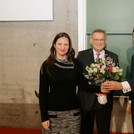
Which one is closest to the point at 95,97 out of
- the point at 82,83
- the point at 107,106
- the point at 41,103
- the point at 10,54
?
the point at 107,106

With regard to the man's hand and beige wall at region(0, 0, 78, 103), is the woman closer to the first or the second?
the man's hand

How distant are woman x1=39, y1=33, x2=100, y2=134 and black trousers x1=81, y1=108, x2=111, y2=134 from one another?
55 centimetres

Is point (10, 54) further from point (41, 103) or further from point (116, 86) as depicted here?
point (116, 86)

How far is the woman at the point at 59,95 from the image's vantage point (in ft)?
5.81

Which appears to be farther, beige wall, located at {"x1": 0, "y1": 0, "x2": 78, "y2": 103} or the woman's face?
beige wall, located at {"x1": 0, "y1": 0, "x2": 78, "y2": 103}

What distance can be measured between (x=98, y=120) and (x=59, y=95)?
89 cm

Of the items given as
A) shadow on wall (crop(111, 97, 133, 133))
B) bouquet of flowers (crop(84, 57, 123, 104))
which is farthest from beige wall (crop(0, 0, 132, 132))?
bouquet of flowers (crop(84, 57, 123, 104))

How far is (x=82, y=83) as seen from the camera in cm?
200

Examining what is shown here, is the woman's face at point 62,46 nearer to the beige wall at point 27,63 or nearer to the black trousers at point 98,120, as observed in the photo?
the black trousers at point 98,120

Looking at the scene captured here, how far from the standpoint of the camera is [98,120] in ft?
7.61

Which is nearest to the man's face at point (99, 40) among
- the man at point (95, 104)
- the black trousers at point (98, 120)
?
the man at point (95, 104)

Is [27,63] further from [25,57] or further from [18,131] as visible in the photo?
[18,131]

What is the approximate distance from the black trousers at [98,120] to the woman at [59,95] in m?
0.55

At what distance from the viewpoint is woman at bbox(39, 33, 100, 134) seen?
5.81 ft
